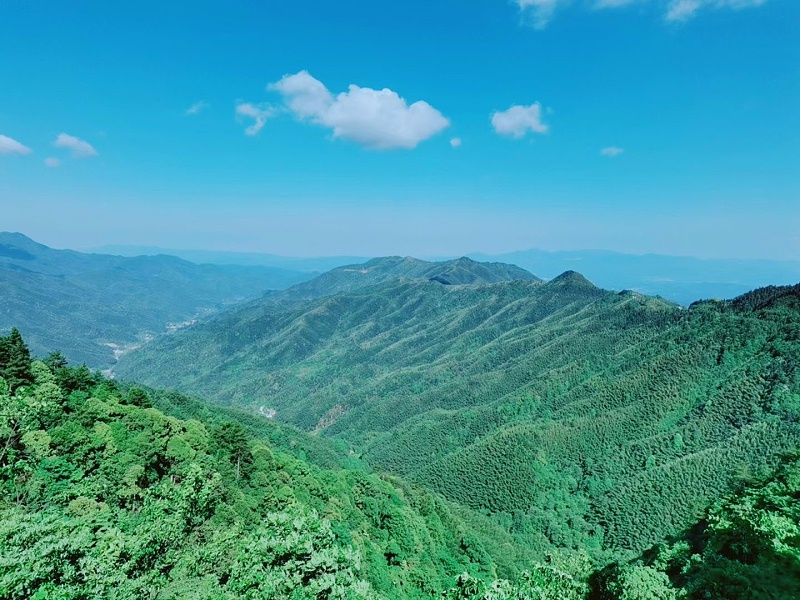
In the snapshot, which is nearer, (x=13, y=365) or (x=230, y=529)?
(x=230, y=529)

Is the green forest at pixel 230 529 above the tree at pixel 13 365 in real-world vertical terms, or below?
below

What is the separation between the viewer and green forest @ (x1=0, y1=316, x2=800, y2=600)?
82.2 feet

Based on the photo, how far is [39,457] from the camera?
39219 mm

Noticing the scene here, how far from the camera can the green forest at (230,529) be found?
82.2 feet

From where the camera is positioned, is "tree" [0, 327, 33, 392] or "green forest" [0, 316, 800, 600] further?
"tree" [0, 327, 33, 392]

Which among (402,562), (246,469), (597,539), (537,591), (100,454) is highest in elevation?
(100,454)

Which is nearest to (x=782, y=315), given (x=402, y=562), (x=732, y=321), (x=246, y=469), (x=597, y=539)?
(x=732, y=321)

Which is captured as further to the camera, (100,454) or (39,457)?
(100,454)

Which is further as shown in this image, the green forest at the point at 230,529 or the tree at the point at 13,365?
the tree at the point at 13,365

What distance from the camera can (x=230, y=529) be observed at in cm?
3734

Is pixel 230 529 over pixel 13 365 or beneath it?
beneath

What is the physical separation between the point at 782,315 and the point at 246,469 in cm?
22167

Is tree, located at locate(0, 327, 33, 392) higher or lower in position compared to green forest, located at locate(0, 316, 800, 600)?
higher

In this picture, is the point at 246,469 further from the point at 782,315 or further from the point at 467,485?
the point at 782,315
